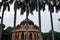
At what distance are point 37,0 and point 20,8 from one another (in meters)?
4.24

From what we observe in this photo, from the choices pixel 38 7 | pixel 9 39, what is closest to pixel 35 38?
pixel 9 39

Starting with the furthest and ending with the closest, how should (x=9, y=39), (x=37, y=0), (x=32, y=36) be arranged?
1. (x=9, y=39)
2. (x=32, y=36)
3. (x=37, y=0)

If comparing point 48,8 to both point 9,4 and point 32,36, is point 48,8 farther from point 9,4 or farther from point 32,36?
point 32,36

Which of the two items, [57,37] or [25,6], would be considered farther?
[57,37]

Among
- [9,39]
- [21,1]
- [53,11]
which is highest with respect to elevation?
[21,1]

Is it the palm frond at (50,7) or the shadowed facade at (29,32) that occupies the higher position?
the palm frond at (50,7)

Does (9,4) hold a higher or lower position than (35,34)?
higher

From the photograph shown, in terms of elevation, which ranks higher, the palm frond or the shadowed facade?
the palm frond

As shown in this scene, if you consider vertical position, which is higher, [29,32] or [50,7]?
[50,7]

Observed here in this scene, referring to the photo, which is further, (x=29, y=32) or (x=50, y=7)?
(x=29, y=32)

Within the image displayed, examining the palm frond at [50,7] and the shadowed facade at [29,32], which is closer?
the palm frond at [50,7]

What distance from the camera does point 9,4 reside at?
3356 centimetres

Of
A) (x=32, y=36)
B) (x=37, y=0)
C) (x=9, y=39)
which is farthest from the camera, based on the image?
(x=9, y=39)

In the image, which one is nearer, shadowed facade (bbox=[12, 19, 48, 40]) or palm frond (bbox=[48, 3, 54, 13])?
palm frond (bbox=[48, 3, 54, 13])
